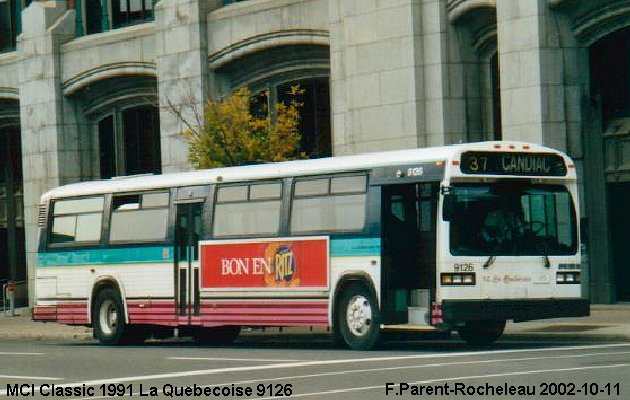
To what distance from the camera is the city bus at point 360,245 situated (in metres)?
22.8

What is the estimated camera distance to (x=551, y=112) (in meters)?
31.4

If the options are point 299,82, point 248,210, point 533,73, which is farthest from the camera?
point 299,82

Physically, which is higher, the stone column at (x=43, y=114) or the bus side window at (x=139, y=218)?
the stone column at (x=43, y=114)

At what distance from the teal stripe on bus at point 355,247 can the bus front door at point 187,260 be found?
379 centimetres

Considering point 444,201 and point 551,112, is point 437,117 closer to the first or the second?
point 551,112

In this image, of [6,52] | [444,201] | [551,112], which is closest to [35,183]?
[6,52]

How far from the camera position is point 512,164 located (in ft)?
76.3

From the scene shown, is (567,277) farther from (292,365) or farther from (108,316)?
(108,316)

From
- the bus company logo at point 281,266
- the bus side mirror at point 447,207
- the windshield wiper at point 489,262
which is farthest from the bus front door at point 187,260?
the windshield wiper at point 489,262

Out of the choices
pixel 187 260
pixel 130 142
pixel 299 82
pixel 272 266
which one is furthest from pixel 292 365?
pixel 130 142

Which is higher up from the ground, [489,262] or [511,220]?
[511,220]

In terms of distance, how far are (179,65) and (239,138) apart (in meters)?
7.90

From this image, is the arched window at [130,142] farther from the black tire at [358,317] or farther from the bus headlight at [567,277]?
the bus headlight at [567,277]

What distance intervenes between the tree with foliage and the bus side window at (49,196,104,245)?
3871 millimetres
